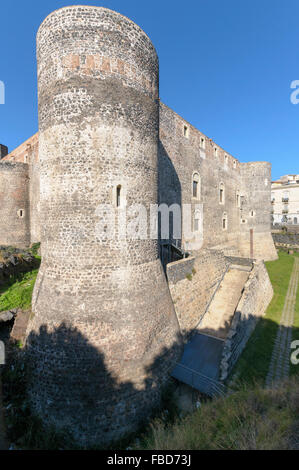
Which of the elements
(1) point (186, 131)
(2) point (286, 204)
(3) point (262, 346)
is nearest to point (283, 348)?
(3) point (262, 346)

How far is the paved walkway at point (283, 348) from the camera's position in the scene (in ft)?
24.9

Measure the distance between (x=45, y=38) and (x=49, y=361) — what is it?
8979 mm

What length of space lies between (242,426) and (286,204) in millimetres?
43356

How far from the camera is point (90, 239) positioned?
19.9 feet

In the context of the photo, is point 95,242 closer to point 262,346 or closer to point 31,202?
point 262,346

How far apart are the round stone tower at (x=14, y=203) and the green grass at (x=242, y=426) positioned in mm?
17575

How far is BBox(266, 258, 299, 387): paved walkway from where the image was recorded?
758 centimetres

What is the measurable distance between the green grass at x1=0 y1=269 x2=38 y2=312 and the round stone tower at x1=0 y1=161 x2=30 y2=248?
27.4 feet

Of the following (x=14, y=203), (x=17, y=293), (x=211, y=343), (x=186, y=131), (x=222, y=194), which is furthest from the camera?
(x=222, y=194)

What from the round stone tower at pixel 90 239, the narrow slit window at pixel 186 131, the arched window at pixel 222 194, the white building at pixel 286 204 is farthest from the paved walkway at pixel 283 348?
the white building at pixel 286 204

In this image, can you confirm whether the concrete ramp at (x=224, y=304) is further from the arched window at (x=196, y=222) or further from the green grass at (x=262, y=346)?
the arched window at (x=196, y=222)

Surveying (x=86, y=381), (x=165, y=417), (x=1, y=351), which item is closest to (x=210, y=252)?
(x=165, y=417)

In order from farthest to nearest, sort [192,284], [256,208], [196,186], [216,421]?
1. [256,208]
2. [196,186]
3. [192,284]
4. [216,421]
